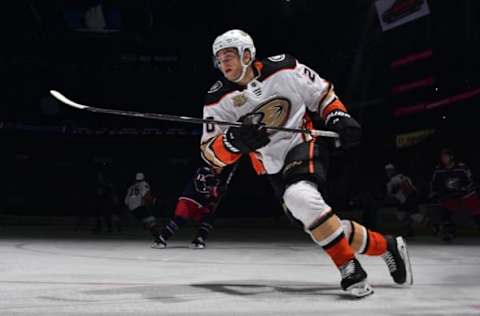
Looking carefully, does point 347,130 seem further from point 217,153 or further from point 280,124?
point 217,153

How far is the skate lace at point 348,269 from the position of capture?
3.16 metres

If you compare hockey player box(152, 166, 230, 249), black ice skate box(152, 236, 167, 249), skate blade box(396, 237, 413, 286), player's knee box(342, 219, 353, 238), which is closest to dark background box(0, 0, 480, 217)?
hockey player box(152, 166, 230, 249)

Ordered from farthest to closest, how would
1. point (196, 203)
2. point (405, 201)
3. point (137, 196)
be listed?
point (137, 196) → point (405, 201) → point (196, 203)

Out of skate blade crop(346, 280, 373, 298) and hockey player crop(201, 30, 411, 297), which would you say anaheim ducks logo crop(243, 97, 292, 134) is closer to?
hockey player crop(201, 30, 411, 297)

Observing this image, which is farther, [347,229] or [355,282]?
[347,229]

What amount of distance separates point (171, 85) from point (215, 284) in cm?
1154

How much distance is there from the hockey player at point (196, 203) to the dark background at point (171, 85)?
23.1 feet

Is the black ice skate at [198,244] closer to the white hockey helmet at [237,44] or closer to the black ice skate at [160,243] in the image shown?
the black ice skate at [160,243]

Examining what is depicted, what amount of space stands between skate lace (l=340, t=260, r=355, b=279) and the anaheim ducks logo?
783mm

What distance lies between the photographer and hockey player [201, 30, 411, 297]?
3436mm

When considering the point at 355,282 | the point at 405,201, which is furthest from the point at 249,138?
the point at 405,201

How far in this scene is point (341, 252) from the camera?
3.25 m

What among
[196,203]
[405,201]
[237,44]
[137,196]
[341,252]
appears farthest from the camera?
[137,196]

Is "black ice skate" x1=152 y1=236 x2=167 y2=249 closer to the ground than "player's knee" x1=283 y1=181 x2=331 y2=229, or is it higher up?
closer to the ground
